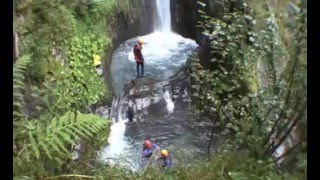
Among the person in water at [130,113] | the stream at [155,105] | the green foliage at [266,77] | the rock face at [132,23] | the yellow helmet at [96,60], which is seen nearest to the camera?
the green foliage at [266,77]

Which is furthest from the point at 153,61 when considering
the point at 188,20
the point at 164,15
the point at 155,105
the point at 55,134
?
the point at 55,134

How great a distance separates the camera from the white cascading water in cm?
961

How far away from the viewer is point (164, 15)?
14039 millimetres

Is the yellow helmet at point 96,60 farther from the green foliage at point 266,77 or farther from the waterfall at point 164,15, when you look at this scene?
the waterfall at point 164,15

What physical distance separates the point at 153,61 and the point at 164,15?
255cm

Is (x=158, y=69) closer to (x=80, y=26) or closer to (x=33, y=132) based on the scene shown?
(x=80, y=26)

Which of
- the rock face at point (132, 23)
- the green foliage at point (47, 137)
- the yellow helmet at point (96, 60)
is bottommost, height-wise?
the green foliage at point (47, 137)

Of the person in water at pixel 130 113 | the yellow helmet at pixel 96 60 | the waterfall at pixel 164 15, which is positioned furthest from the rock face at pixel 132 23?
the person in water at pixel 130 113

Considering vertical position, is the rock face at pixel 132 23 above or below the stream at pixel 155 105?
above

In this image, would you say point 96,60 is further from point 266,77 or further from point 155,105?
point 266,77

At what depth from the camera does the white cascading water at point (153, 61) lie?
31.5 ft

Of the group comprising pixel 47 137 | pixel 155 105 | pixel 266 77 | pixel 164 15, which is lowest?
pixel 47 137

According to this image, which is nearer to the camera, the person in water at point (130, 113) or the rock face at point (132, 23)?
the person in water at point (130, 113)

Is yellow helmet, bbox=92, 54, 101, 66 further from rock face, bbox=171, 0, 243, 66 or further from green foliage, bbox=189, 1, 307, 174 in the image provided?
green foliage, bbox=189, 1, 307, 174
